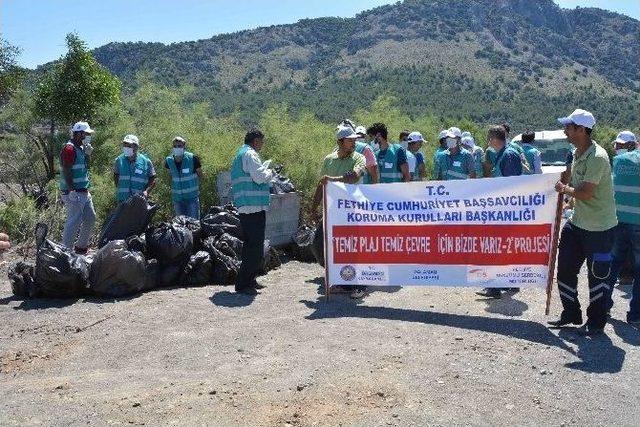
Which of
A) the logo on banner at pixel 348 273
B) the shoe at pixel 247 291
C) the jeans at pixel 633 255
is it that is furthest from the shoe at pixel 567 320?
the shoe at pixel 247 291

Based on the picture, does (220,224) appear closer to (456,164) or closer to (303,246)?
(303,246)

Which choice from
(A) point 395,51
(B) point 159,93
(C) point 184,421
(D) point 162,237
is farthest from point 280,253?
(A) point 395,51

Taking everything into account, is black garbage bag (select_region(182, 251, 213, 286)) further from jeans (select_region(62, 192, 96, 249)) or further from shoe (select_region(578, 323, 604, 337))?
shoe (select_region(578, 323, 604, 337))

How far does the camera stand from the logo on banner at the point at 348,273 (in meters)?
7.20

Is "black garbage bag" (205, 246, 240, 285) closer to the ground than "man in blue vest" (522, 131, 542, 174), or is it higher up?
closer to the ground

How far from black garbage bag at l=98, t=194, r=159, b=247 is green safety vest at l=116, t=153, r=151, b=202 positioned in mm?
1344

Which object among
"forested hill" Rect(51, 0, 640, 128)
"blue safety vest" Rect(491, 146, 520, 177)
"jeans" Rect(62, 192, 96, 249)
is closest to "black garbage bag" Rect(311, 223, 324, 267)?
"blue safety vest" Rect(491, 146, 520, 177)

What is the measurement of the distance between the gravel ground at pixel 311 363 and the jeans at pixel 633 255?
198mm

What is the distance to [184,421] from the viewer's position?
13.7 ft

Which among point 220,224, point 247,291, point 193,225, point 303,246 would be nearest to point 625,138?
point 303,246

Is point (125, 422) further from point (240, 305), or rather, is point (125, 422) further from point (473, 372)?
point (240, 305)

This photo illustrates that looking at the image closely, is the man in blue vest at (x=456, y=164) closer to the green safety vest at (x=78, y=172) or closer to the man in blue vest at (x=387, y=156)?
the man in blue vest at (x=387, y=156)

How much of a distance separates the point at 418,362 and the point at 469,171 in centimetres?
448

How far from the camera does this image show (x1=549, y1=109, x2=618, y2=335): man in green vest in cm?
566
